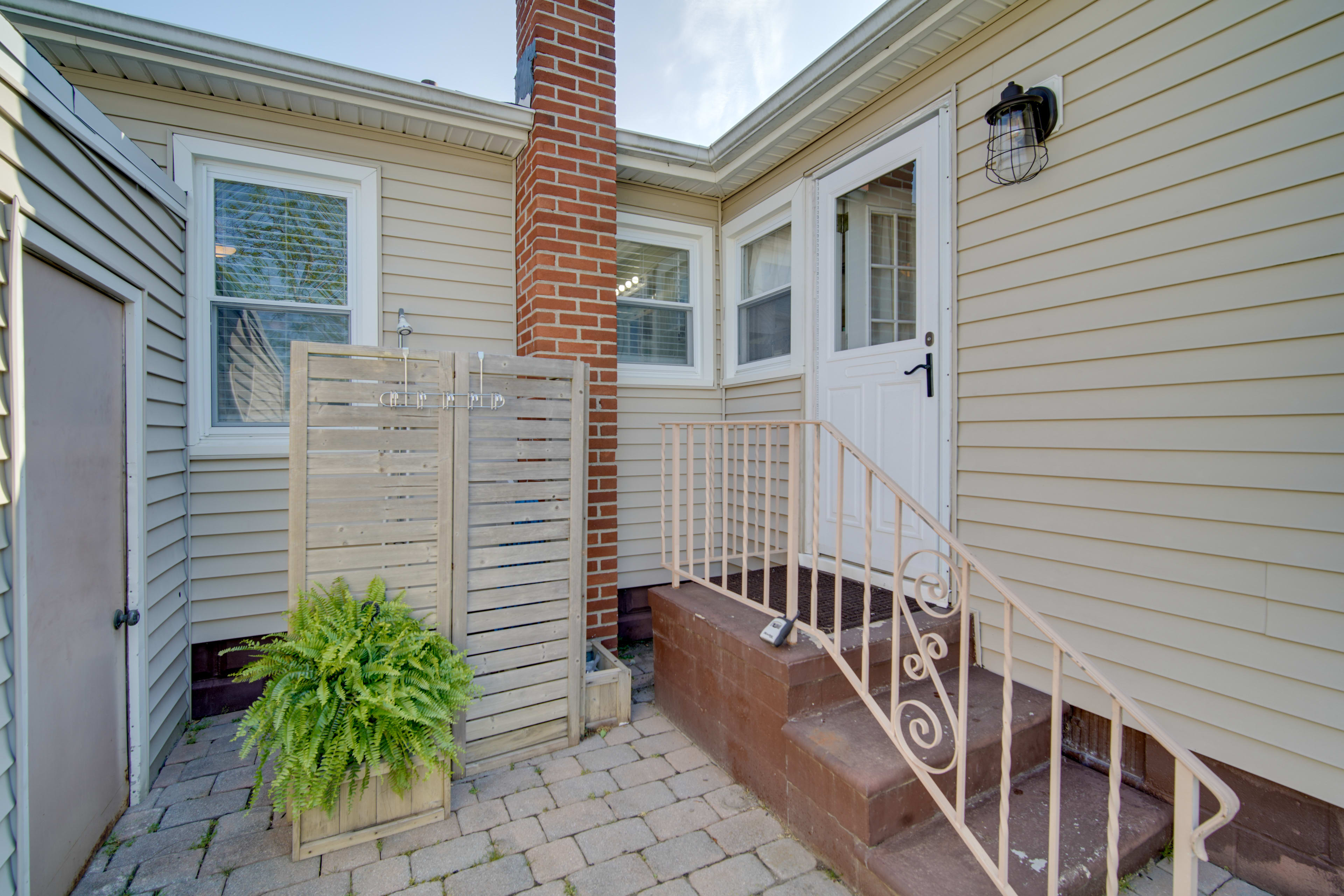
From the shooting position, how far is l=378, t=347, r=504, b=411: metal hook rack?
215 cm

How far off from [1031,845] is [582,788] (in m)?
1.48

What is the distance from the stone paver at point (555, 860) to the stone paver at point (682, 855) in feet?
0.71

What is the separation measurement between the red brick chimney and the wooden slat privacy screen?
57 cm

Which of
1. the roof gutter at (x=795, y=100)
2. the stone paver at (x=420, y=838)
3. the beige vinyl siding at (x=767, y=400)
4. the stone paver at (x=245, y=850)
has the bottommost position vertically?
the stone paver at (x=420, y=838)

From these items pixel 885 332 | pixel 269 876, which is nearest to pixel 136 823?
pixel 269 876

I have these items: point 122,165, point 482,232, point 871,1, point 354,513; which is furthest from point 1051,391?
point 122,165

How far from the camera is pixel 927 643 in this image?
2426 mm

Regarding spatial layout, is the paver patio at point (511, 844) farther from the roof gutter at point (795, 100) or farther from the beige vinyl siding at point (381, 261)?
the roof gutter at point (795, 100)

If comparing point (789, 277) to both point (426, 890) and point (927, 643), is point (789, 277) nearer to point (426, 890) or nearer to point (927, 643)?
point (927, 643)

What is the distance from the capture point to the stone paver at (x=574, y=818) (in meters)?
1.99

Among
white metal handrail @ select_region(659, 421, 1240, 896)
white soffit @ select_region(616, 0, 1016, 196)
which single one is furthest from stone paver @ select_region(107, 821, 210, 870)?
white soffit @ select_region(616, 0, 1016, 196)

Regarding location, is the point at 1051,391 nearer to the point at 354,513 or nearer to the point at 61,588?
the point at 354,513

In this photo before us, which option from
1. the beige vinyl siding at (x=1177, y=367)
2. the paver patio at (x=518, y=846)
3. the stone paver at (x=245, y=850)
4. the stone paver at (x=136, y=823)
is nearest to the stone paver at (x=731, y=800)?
the paver patio at (x=518, y=846)

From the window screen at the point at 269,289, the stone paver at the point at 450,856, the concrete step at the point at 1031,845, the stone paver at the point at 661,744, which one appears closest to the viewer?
the concrete step at the point at 1031,845
